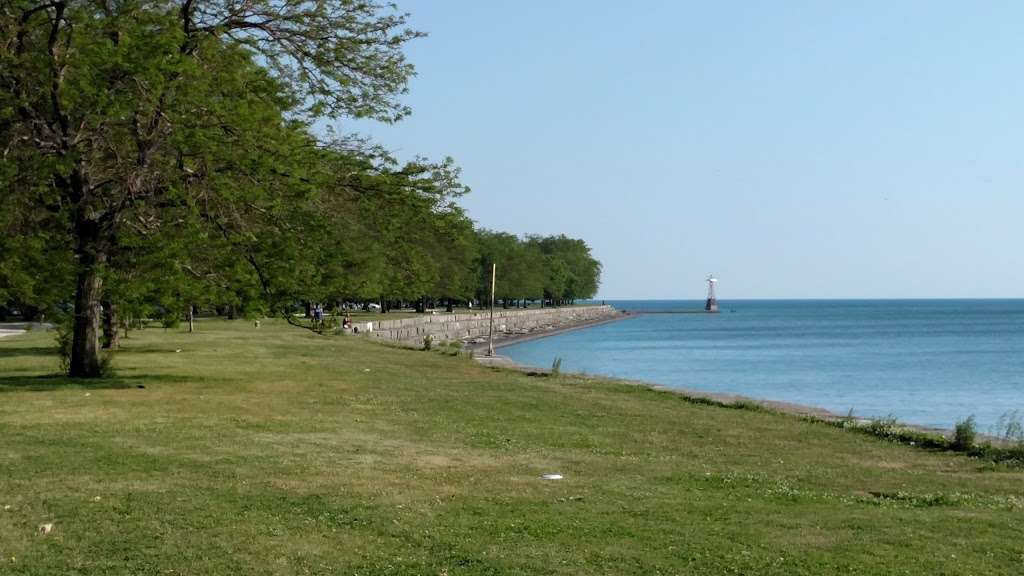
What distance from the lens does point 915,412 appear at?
1582 inches

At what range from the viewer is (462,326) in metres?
93.4

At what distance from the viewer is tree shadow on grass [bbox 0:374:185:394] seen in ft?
74.6

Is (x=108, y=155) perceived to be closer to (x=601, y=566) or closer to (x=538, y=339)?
(x=601, y=566)

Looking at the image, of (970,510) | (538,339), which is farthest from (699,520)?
(538,339)

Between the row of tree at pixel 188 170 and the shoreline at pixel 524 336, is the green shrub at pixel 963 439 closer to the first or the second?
the row of tree at pixel 188 170

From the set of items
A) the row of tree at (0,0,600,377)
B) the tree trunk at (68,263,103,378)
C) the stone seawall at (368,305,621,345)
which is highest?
the row of tree at (0,0,600,377)

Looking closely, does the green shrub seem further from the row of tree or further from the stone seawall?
the stone seawall

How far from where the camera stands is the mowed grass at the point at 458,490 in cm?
905

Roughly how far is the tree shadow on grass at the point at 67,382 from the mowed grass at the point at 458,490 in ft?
0.63

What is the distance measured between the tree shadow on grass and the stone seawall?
35.6m

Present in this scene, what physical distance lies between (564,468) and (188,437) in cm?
578

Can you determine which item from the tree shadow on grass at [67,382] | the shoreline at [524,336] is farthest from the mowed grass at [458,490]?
the shoreline at [524,336]

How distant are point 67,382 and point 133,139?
5.65 metres

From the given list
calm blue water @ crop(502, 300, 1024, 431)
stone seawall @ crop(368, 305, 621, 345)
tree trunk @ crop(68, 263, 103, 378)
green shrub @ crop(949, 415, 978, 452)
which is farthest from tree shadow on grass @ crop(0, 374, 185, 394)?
stone seawall @ crop(368, 305, 621, 345)
